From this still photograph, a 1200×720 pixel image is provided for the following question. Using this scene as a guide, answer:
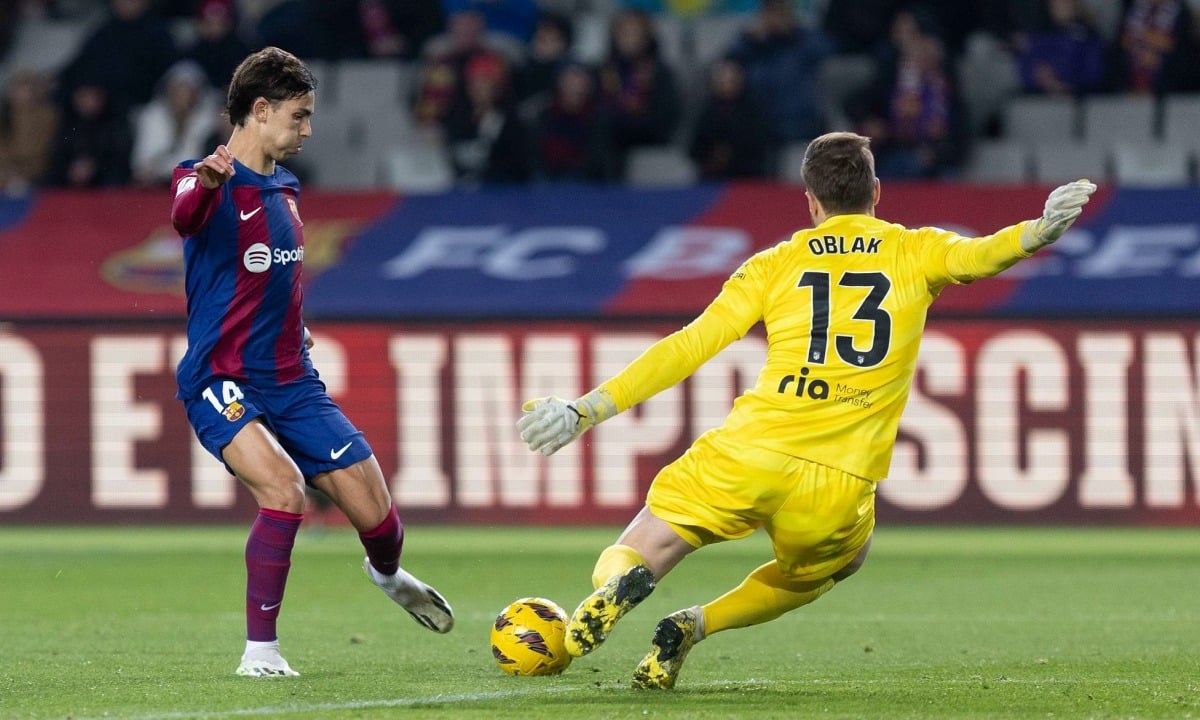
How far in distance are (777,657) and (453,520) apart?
7870 mm

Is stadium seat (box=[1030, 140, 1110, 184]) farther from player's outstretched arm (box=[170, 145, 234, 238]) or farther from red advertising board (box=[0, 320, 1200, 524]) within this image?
player's outstretched arm (box=[170, 145, 234, 238])

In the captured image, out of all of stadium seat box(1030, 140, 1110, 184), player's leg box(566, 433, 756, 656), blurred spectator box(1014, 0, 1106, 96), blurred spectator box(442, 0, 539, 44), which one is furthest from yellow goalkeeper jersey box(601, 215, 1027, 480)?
blurred spectator box(442, 0, 539, 44)

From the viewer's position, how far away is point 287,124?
670 cm

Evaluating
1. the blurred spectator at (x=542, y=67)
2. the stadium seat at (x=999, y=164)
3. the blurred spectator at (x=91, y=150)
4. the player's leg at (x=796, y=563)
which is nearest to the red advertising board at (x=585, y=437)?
the blurred spectator at (x=91, y=150)

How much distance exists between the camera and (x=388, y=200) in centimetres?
1595

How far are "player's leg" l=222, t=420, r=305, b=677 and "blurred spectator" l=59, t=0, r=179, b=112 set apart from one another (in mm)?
11290

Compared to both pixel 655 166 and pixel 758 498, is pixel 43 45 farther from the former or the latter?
pixel 758 498

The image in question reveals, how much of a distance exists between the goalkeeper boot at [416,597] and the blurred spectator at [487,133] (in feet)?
29.8

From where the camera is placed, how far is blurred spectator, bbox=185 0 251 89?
17094mm

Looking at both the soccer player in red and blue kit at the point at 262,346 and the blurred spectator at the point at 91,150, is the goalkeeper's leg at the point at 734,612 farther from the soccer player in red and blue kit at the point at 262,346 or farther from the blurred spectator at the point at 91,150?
the blurred spectator at the point at 91,150

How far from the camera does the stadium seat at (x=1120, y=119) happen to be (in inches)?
648

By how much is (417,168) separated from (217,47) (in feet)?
6.68

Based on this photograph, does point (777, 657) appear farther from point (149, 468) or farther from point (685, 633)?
point (149, 468)

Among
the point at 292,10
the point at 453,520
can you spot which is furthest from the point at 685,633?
the point at 292,10
